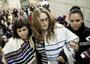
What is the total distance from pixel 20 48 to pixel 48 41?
481 mm

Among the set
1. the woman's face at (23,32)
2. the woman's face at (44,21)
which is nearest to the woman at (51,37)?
the woman's face at (44,21)

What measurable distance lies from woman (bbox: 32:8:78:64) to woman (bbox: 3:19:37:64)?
0.18m

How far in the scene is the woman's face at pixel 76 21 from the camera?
11.0 ft

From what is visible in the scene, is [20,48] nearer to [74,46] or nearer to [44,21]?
[44,21]

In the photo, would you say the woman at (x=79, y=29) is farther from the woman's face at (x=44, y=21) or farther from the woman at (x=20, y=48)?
the woman at (x=20, y=48)

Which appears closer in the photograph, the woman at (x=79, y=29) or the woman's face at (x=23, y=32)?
the woman at (x=79, y=29)

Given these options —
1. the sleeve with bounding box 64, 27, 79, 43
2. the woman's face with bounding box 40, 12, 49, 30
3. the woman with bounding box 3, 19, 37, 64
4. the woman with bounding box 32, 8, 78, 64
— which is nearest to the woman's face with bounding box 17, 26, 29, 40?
the woman with bounding box 3, 19, 37, 64

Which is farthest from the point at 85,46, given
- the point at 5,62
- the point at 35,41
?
the point at 5,62

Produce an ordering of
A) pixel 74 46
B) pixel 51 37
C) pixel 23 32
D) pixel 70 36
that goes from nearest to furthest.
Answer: pixel 74 46 → pixel 70 36 → pixel 51 37 → pixel 23 32

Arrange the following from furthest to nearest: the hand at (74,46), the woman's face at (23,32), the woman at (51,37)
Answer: the woman's face at (23,32)
the woman at (51,37)
the hand at (74,46)

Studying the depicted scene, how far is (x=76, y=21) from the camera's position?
3361mm

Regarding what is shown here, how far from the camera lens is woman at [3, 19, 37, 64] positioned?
3.70m

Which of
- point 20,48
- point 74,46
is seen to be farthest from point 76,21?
point 20,48

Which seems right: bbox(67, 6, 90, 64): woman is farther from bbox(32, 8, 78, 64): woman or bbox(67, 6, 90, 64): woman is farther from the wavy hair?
the wavy hair
